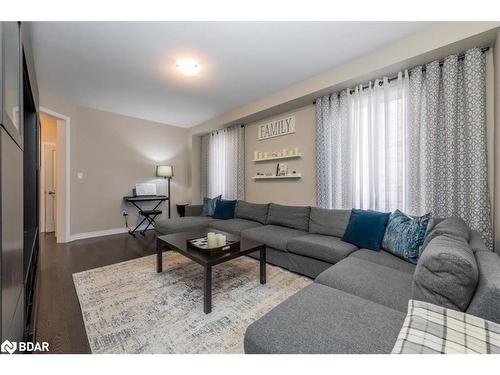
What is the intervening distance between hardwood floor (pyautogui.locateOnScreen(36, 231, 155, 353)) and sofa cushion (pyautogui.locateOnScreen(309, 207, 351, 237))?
8.14ft

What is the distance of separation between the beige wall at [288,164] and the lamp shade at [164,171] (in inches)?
76.4

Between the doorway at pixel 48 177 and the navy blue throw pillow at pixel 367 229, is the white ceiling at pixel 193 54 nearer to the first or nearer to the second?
the navy blue throw pillow at pixel 367 229

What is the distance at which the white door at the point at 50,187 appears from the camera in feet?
15.7

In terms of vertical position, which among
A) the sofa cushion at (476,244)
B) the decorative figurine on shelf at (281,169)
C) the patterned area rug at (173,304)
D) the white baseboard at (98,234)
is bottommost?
the patterned area rug at (173,304)

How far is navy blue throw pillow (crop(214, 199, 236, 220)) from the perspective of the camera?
4.02 m

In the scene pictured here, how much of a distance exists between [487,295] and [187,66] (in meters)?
3.02

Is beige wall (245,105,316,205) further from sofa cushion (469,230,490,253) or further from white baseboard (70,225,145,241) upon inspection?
white baseboard (70,225,145,241)

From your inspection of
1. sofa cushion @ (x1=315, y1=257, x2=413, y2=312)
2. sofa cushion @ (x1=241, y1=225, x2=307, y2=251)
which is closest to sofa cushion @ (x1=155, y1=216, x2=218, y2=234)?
sofa cushion @ (x1=241, y1=225, x2=307, y2=251)

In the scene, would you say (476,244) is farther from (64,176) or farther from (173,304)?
(64,176)

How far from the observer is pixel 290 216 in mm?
3209

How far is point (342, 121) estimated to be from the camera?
2.89 m

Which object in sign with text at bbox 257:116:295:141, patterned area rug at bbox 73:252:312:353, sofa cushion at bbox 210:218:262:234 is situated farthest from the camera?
sign with text at bbox 257:116:295:141

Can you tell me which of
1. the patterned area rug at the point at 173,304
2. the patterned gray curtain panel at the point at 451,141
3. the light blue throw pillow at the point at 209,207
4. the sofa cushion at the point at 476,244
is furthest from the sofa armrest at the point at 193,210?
the sofa cushion at the point at 476,244

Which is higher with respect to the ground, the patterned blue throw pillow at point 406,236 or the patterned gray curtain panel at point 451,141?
the patterned gray curtain panel at point 451,141
